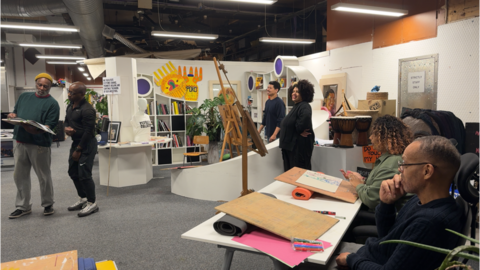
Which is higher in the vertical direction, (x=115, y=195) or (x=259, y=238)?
(x=259, y=238)

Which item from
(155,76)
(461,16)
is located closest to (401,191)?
(461,16)

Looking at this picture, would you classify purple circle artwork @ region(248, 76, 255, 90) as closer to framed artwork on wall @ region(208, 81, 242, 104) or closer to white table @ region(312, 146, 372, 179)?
framed artwork on wall @ region(208, 81, 242, 104)

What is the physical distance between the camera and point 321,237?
64.4 inches

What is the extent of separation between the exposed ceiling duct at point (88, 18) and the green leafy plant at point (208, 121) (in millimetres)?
3168

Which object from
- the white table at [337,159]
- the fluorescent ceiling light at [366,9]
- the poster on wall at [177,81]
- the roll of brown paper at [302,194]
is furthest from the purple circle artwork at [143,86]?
the roll of brown paper at [302,194]

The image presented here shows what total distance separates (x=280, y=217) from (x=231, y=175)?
2921 millimetres

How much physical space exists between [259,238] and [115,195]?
4.30 metres

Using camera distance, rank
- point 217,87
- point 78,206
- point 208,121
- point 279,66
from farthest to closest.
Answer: point 217,87, point 208,121, point 279,66, point 78,206

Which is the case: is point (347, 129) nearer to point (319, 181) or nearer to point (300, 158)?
point (300, 158)

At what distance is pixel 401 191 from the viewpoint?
1.56 m

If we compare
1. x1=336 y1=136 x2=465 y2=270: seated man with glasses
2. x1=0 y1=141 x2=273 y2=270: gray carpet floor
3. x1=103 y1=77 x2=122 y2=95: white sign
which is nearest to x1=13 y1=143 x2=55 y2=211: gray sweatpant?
x1=0 y1=141 x2=273 y2=270: gray carpet floor

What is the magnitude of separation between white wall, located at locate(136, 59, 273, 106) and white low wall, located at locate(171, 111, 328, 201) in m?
3.98

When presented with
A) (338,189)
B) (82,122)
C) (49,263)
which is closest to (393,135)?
(338,189)

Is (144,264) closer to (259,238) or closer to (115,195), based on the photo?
(259,238)
